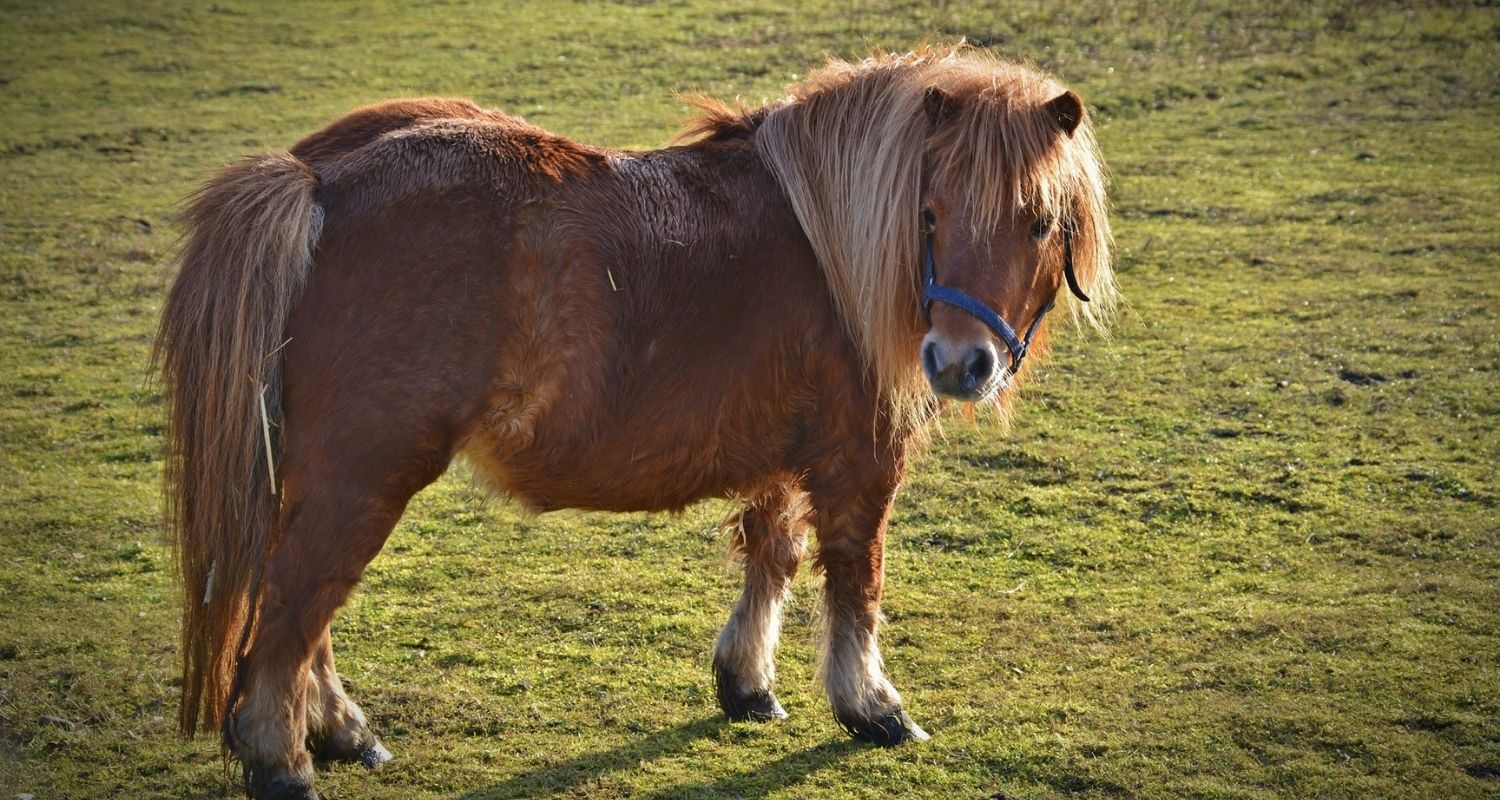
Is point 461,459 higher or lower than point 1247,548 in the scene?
higher

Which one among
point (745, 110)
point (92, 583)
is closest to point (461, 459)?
point (745, 110)

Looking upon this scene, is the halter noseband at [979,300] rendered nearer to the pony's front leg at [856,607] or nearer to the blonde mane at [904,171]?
the blonde mane at [904,171]

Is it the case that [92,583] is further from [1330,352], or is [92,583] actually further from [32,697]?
[1330,352]

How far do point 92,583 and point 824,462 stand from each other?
310cm

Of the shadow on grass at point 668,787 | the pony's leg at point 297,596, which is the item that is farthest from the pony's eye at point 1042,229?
the pony's leg at point 297,596

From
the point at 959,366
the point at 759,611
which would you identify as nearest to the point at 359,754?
the point at 759,611

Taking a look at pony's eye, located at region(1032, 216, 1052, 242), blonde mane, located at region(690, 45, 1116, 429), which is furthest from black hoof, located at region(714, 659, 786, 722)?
pony's eye, located at region(1032, 216, 1052, 242)

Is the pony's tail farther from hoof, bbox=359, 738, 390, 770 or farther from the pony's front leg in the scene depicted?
the pony's front leg

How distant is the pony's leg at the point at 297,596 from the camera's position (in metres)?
3.30

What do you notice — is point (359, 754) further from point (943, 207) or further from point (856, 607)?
point (943, 207)

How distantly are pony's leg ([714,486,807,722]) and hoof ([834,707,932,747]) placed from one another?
0.31 meters

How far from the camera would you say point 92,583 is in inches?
195

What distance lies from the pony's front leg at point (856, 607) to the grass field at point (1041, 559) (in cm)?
12

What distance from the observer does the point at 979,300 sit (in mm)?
3393
